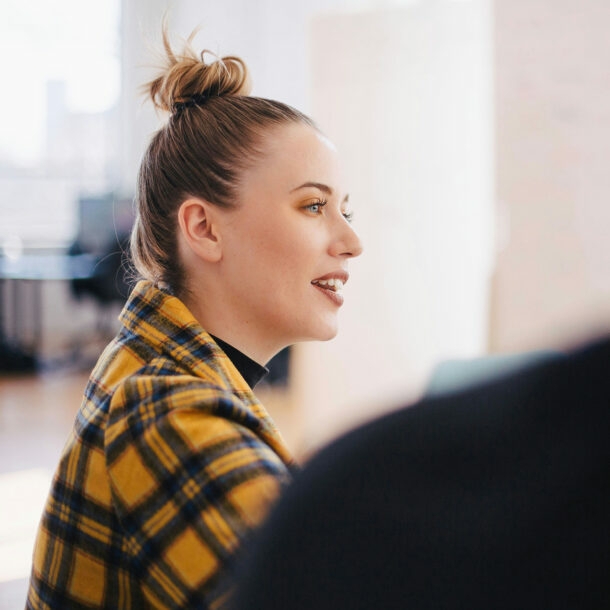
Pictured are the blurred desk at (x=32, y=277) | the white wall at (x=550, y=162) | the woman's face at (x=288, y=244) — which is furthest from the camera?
the blurred desk at (x=32, y=277)

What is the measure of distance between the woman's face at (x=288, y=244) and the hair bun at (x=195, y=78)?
5.1 inches

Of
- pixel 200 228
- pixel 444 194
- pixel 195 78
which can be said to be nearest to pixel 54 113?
pixel 444 194

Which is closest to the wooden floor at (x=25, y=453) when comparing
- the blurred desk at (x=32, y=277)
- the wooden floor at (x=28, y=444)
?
the wooden floor at (x=28, y=444)

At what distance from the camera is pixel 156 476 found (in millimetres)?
667

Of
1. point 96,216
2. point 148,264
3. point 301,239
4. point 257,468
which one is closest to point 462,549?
point 257,468

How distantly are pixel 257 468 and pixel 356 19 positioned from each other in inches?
134

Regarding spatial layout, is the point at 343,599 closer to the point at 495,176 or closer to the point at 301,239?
the point at 301,239

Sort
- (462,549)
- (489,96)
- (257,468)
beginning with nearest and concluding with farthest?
(462,549) < (257,468) < (489,96)

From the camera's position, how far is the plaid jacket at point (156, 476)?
0.61 metres

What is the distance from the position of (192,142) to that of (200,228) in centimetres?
12

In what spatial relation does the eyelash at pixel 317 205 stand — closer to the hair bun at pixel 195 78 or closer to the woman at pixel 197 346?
the woman at pixel 197 346

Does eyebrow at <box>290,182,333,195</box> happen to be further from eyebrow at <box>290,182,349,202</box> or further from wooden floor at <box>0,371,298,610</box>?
wooden floor at <box>0,371,298,610</box>

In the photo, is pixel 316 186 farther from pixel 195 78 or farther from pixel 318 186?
pixel 195 78

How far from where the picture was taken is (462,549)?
246 mm
